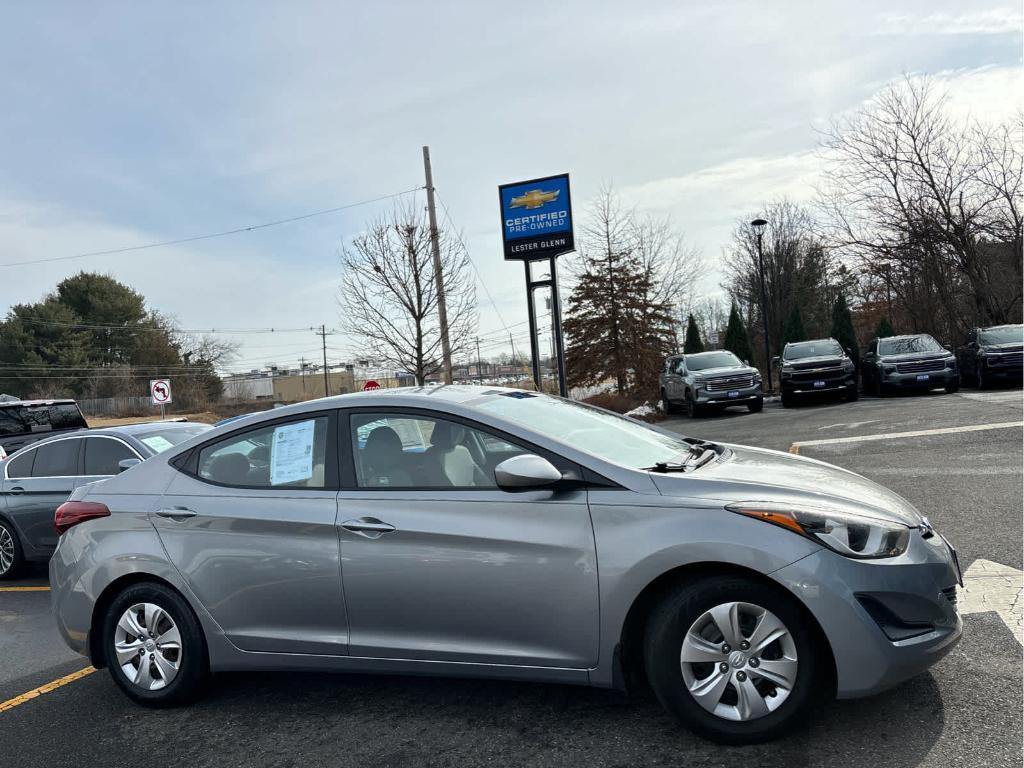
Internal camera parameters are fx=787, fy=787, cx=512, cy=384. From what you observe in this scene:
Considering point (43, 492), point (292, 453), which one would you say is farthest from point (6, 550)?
point (292, 453)

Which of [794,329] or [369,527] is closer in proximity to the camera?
[369,527]

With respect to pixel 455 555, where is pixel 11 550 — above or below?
below

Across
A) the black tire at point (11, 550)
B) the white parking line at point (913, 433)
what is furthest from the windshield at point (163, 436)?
the white parking line at point (913, 433)

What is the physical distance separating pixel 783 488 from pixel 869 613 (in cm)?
57

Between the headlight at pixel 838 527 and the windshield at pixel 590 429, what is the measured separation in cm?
63

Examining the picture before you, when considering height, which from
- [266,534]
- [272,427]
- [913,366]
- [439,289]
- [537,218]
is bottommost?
[913,366]

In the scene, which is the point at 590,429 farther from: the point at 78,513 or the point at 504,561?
the point at 78,513

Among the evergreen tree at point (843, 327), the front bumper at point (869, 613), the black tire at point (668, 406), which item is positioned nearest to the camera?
the front bumper at point (869, 613)

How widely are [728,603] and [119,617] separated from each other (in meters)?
3.13

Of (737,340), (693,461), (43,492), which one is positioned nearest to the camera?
(693,461)

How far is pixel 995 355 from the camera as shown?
18469 millimetres

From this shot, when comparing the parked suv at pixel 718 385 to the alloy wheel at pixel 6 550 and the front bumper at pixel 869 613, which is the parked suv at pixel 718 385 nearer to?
the alloy wheel at pixel 6 550

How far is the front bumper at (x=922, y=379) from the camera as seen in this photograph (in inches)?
751

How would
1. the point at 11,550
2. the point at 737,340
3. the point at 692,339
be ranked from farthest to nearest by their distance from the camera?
the point at 692,339
the point at 737,340
the point at 11,550
